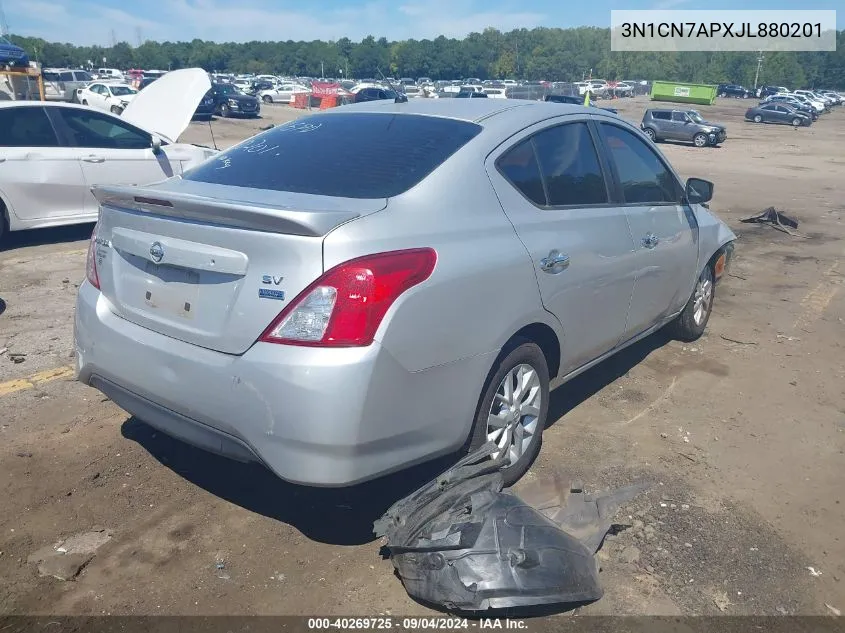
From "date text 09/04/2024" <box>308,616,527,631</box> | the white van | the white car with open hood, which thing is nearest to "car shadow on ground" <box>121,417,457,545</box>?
"date text 09/04/2024" <box>308,616,527,631</box>

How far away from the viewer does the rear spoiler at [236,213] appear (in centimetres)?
250

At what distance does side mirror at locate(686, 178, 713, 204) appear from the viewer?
4.91m

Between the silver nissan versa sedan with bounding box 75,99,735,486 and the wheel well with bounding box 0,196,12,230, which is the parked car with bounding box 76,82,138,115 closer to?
the wheel well with bounding box 0,196,12,230

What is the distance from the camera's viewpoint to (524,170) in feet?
11.3

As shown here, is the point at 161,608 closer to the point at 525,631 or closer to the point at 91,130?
the point at 525,631

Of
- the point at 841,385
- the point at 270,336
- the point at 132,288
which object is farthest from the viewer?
the point at 841,385

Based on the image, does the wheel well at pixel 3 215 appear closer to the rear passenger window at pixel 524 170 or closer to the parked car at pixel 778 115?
the rear passenger window at pixel 524 170

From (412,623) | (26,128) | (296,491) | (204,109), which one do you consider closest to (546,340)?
(296,491)

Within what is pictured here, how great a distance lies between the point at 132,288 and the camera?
9.74ft

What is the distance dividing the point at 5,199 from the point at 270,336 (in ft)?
20.2

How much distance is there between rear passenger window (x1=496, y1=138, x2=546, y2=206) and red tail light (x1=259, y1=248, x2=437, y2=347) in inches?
42.5

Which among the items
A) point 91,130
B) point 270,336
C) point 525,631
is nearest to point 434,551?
point 525,631

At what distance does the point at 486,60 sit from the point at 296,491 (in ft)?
440

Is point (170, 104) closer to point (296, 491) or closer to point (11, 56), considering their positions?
point (296, 491)
